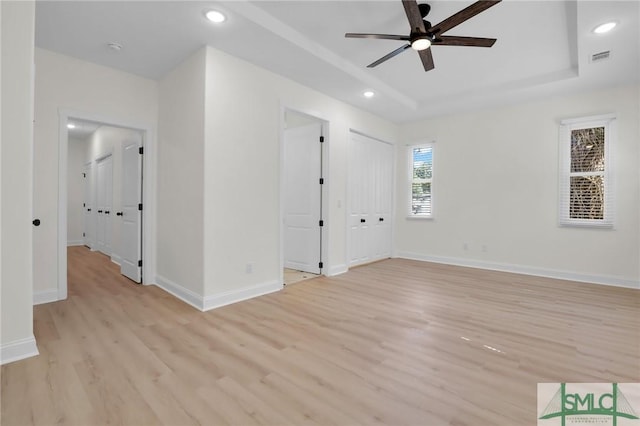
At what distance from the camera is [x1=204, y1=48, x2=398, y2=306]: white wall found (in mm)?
3314

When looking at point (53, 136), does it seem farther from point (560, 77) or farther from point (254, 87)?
point (560, 77)

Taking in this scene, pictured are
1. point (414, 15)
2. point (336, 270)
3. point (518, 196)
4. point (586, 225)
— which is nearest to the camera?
point (414, 15)

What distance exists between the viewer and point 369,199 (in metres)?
5.77

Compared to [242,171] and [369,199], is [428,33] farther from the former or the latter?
[369,199]

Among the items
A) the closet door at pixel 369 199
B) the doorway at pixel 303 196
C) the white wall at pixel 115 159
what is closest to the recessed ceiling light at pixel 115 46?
the white wall at pixel 115 159

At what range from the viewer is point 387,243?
21.0ft

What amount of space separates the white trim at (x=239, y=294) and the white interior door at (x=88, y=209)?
5.87 metres

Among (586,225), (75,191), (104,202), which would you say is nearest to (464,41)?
(586,225)

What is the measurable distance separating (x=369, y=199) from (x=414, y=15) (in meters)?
3.59

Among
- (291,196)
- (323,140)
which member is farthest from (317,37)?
(291,196)

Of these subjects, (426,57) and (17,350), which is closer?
(17,350)

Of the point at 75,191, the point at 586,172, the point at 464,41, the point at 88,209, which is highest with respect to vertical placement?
the point at 464,41

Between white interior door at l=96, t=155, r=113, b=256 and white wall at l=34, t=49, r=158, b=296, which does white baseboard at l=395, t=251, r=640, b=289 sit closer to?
white wall at l=34, t=49, r=158, b=296

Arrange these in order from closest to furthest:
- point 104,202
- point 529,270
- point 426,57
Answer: point 426,57
point 529,270
point 104,202
